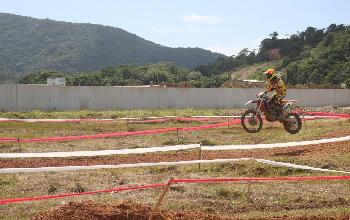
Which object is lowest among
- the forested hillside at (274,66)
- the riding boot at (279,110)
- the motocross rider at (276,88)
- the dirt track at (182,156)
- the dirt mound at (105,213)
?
the dirt track at (182,156)

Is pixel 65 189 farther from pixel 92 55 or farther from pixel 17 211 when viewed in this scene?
pixel 92 55

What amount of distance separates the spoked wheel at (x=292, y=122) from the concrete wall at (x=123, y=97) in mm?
30965

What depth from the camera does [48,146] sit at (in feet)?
68.6

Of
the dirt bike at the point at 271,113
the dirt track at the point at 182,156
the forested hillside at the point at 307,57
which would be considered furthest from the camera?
the forested hillside at the point at 307,57

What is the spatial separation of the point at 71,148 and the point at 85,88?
2777 centimetres

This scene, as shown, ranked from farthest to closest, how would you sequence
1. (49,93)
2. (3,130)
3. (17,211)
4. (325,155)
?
(49,93) → (3,130) → (325,155) → (17,211)

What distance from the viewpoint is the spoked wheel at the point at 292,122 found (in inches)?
721

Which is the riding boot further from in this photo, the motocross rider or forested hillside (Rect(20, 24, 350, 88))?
forested hillside (Rect(20, 24, 350, 88))

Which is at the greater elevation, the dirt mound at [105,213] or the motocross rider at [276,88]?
the motocross rider at [276,88]

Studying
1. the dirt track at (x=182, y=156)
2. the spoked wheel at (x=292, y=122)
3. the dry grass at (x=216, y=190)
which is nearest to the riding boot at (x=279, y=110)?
the spoked wheel at (x=292, y=122)

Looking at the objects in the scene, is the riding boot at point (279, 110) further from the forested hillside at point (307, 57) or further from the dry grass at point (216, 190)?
the forested hillside at point (307, 57)

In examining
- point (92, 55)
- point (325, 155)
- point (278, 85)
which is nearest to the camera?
point (325, 155)

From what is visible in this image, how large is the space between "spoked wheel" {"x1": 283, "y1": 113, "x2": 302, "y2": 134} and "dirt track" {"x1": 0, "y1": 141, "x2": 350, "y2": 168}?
28.0 inches

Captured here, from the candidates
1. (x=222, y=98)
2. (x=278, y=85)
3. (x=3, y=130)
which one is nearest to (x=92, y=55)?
(x=222, y=98)
